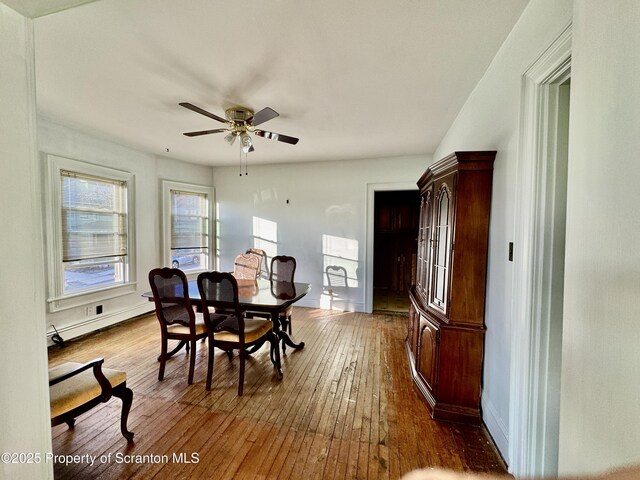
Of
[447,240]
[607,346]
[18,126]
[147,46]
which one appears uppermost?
[147,46]

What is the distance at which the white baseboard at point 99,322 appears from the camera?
332cm

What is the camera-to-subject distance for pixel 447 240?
79.7 inches

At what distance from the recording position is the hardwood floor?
1.63 m

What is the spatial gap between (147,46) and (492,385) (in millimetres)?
3284

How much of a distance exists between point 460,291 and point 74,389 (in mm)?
2599

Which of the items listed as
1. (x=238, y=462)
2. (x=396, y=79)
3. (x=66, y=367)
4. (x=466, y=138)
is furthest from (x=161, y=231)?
(x=466, y=138)

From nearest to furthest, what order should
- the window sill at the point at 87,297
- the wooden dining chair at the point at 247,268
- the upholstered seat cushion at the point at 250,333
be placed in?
the upholstered seat cushion at the point at 250,333 < the window sill at the point at 87,297 < the wooden dining chair at the point at 247,268

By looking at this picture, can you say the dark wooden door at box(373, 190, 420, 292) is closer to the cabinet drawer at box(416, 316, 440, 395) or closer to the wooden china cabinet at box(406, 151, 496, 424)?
the cabinet drawer at box(416, 316, 440, 395)

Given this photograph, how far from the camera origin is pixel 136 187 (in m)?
4.19

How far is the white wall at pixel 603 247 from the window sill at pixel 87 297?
4.60 m

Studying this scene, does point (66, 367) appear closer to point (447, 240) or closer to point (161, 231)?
point (447, 240)

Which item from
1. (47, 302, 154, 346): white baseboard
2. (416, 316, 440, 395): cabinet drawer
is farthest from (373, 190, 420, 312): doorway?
(47, 302, 154, 346): white baseboard

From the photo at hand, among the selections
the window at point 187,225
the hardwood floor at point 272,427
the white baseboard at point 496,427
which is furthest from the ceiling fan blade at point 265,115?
the window at point 187,225

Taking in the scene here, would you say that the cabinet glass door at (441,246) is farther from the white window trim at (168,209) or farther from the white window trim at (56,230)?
the white window trim at (168,209)
